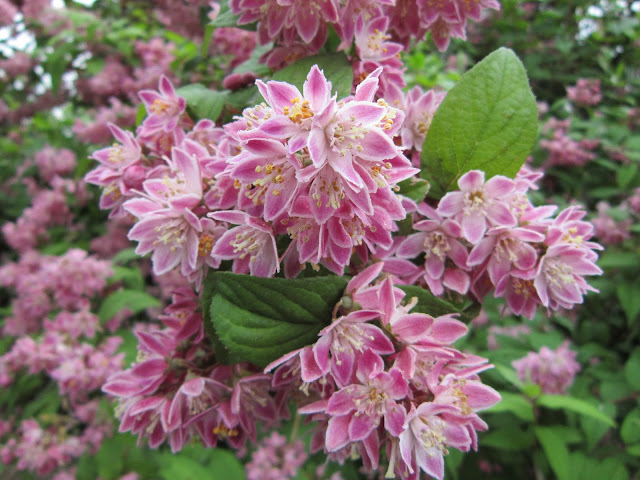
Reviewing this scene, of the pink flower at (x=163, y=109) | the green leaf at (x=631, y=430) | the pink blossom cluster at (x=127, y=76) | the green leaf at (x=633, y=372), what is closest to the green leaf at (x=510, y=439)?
the green leaf at (x=631, y=430)

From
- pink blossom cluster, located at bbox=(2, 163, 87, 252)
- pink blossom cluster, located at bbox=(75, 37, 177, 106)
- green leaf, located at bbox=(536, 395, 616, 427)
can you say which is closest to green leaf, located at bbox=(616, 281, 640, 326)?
green leaf, located at bbox=(536, 395, 616, 427)

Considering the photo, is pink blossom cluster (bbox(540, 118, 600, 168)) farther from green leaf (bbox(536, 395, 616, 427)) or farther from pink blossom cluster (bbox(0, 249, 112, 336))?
pink blossom cluster (bbox(0, 249, 112, 336))

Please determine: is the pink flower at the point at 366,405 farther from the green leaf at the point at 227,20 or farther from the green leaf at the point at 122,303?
the green leaf at the point at 122,303

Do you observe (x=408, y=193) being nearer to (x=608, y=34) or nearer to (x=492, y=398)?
(x=492, y=398)

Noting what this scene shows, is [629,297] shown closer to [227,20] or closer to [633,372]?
[633,372]

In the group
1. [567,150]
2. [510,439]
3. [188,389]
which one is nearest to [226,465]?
[510,439]

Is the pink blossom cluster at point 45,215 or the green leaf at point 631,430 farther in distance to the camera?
the pink blossom cluster at point 45,215

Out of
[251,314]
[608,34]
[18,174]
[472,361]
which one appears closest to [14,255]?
[18,174]

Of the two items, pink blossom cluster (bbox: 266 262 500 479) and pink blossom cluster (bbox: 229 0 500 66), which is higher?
pink blossom cluster (bbox: 229 0 500 66)
